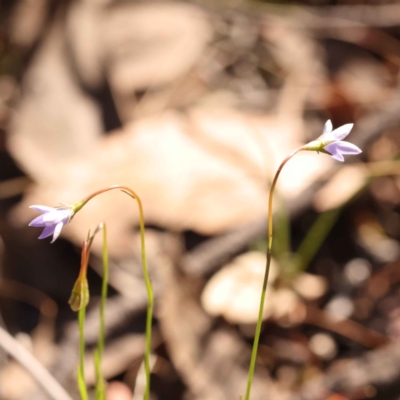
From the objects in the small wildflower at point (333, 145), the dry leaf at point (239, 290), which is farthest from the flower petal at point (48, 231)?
the dry leaf at point (239, 290)

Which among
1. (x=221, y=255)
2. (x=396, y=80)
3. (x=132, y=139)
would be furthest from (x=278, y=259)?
(x=396, y=80)

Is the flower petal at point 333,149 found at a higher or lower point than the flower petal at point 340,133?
lower

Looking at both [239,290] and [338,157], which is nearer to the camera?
[338,157]

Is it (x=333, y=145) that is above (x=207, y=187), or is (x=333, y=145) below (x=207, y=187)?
above

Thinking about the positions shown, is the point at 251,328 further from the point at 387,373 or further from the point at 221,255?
the point at 387,373

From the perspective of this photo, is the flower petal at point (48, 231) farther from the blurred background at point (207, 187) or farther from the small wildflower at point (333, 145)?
the blurred background at point (207, 187)

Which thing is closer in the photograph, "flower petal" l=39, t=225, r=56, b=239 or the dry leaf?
"flower petal" l=39, t=225, r=56, b=239

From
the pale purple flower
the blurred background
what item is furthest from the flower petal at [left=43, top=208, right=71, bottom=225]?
the blurred background

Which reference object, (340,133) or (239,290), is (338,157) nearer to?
(340,133)

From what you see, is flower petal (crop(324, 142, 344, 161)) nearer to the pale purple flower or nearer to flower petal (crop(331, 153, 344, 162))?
flower petal (crop(331, 153, 344, 162))

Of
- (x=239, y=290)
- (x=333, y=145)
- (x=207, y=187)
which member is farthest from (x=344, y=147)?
(x=207, y=187)
